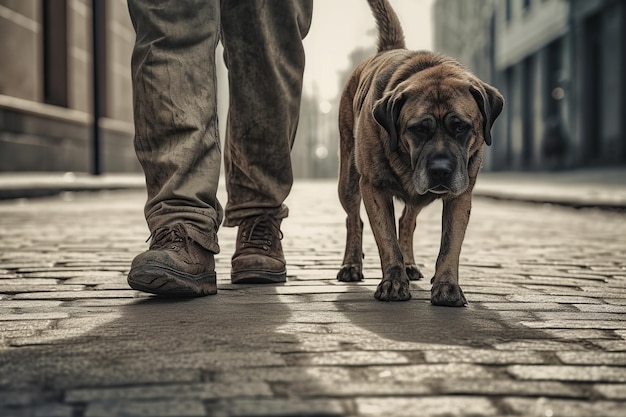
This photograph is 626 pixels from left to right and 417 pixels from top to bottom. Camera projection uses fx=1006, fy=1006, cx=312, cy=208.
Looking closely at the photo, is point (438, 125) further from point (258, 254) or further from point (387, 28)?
point (387, 28)

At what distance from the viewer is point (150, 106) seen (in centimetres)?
391

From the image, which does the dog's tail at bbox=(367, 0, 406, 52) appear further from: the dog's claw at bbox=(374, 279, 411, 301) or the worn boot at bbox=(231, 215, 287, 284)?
the dog's claw at bbox=(374, 279, 411, 301)

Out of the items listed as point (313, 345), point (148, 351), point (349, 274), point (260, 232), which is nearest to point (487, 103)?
point (349, 274)

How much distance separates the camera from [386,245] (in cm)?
386

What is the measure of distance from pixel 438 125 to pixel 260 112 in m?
0.90

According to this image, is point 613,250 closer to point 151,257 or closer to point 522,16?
point 151,257

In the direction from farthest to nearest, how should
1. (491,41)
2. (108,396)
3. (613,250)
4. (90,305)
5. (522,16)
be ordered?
1. (491,41)
2. (522,16)
3. (613,250)
4. (90,305)
5. (108,396)

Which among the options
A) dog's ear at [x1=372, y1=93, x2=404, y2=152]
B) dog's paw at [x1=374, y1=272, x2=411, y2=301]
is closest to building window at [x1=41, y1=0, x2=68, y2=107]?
dog's ear at [x1=372, y1=93, x2=404, y2=152]

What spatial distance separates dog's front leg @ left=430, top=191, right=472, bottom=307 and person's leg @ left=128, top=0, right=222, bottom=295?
2.80ft

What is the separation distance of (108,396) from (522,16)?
112 ft

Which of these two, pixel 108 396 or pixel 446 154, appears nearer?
pixel 108 396

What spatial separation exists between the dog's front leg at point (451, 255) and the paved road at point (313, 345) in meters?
0.09

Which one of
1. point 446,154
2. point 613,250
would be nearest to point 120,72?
point 613,250

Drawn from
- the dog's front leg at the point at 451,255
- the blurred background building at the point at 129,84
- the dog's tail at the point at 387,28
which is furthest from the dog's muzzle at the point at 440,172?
the blurred background building at the point at 129,84
